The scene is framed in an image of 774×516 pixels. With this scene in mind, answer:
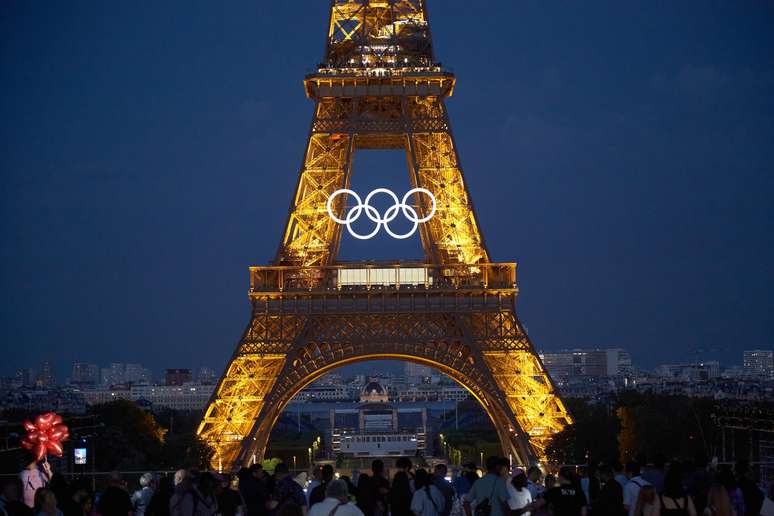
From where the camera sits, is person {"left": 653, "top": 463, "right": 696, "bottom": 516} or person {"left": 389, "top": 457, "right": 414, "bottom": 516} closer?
person {"left": 653, "top": 463, "right": 696, "bottom": 516}

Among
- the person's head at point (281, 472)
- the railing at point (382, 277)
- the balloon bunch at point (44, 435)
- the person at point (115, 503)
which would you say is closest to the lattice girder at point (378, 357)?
the railing at point (382, 277)

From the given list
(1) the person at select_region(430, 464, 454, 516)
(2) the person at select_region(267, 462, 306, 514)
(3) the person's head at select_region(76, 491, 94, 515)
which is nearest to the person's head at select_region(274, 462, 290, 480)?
(2) the person at select_region(267, 462, 306, 514)

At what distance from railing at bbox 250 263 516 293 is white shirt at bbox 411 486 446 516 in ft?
93.6

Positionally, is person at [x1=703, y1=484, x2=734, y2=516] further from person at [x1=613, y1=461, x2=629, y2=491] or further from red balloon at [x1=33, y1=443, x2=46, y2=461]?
red balloon at [x1=33, y1=443, x2=46, y2=461]

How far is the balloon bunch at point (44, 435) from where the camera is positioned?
22.7m

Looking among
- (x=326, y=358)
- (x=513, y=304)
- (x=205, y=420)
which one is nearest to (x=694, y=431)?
(x=513, y=304)

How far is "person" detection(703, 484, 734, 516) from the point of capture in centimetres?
1491

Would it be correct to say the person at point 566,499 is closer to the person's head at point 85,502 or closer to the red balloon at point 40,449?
the person's head at point 85,502

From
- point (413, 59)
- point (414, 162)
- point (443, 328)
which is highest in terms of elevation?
point (413, 59)

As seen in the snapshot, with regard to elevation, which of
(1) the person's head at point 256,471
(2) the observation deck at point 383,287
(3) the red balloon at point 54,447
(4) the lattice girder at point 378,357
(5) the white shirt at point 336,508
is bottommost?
(5) the white shirt at point 336,508

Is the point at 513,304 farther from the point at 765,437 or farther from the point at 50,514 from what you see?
the point at 50,514

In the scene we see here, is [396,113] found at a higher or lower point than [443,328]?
higher

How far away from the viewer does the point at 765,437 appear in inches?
2347

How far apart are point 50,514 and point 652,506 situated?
7.56 metres
